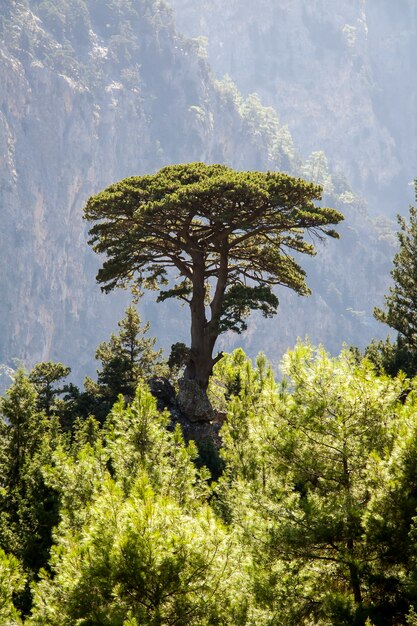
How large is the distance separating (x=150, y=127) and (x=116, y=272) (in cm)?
16492

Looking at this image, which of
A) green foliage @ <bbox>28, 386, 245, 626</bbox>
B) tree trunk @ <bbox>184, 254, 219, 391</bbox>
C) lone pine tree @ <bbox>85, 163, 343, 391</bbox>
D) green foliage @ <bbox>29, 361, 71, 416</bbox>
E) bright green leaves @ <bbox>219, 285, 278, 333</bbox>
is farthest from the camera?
green foliage @ <bbox>29, 361, 71, 416</bbox>

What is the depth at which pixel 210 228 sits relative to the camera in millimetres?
24141

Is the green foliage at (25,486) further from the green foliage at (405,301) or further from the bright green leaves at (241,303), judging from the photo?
the green foliage at (405,301)

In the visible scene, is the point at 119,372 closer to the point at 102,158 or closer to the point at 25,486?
the point at 25,486

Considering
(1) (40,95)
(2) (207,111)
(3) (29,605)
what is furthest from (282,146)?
(3) (29,605)

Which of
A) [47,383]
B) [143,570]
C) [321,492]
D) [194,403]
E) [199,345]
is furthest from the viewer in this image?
[47,383]

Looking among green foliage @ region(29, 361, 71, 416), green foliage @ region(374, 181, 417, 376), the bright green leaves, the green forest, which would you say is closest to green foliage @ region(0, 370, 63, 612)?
the green forest

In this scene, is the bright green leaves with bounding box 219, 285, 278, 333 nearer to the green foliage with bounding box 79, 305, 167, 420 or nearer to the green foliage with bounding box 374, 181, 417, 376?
the green foliage with bounding box 79, 305, 167, 420

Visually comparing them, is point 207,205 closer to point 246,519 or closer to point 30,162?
point 246,519

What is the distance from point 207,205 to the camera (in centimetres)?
2281

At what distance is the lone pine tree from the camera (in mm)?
22219

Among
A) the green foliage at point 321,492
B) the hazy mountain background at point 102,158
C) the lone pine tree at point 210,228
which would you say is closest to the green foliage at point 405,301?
the lone pine tree at point 210,228

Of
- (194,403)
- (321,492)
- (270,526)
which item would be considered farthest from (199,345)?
(270,526)

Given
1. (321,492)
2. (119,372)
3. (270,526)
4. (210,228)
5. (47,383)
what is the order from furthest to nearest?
(47,383)
(119,372)
(210,228)
(321,492)
(270,526)
